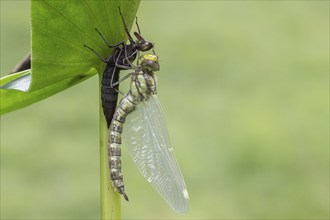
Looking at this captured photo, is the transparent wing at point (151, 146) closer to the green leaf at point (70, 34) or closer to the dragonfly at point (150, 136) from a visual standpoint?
the dragonfly at point (150, 136)

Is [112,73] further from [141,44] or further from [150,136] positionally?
[150,136]

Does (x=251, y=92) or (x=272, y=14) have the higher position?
(x=272, y=14)

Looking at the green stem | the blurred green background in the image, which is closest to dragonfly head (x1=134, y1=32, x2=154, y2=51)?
the green stem

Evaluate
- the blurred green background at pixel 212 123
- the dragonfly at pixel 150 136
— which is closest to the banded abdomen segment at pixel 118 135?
the dragonfly at pixel 150 136

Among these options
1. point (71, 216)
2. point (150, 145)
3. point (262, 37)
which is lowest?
point (71, 216)

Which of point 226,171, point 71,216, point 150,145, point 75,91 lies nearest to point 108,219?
point 150,145

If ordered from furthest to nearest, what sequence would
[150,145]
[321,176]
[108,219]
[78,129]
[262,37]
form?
[262,37], [78,129], [321,176], [150,145], [108,219]

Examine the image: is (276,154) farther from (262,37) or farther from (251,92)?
(262,37)
